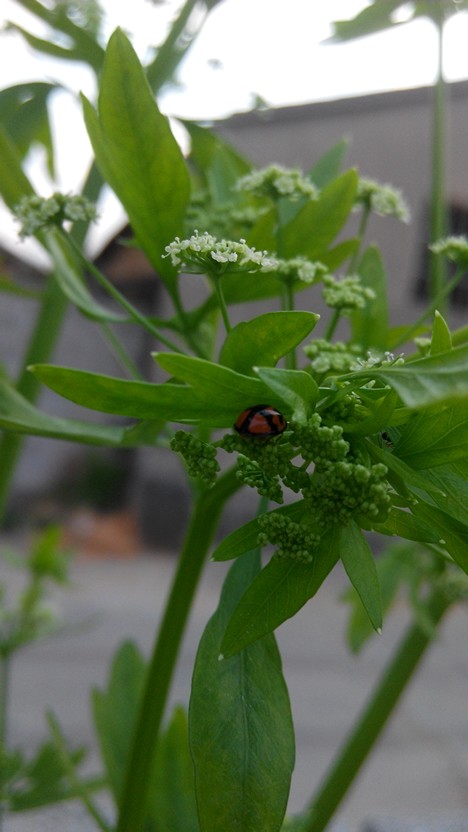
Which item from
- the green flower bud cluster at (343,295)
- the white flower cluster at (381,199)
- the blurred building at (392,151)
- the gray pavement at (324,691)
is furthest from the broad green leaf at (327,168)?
the blurred building at (392,151)

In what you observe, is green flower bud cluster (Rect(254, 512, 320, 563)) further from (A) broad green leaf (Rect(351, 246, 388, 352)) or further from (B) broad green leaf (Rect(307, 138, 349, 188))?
(B) broad green leaf (Rect(307, 138, 349, 188))

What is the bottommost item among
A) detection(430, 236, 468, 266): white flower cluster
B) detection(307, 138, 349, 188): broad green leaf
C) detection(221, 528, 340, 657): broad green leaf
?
detection(221, 528, 340, 657): broad green leaf

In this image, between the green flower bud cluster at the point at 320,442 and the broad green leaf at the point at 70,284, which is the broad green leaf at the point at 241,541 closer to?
the green flower bud cluster at the point at 320,442

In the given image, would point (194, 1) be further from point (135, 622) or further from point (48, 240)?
point (135, 622)

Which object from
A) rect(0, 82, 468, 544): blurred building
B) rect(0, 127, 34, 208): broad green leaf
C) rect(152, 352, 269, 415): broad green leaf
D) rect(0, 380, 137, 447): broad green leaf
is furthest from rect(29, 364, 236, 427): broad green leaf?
rect(0, 82, 468, 544): blurred building

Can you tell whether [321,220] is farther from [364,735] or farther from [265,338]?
[364,735]
